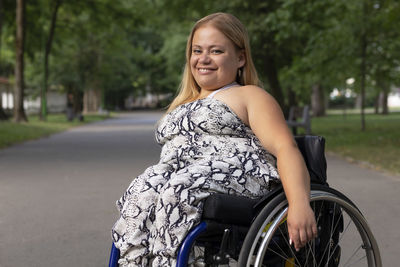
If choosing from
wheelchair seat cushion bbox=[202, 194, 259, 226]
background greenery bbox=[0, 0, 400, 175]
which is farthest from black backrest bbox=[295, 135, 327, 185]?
background greenery bbox=[0, 0, 400, 175]

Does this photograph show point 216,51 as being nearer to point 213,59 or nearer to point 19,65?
point 213,59

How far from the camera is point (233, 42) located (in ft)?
9.66

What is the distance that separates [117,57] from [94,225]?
47.0 meters

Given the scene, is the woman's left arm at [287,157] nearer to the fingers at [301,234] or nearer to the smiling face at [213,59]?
the fingers at [301,234]

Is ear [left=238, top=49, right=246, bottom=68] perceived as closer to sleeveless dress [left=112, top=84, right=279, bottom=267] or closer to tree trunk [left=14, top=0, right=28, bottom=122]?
sleeveless dress [left=112, top=84, right=279, bottom=267]

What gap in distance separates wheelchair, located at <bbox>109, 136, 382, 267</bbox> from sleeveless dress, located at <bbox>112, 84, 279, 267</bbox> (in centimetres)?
6

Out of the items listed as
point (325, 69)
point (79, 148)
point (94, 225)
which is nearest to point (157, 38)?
point (325, 69)

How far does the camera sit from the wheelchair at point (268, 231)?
2.55 meters

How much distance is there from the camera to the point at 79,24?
33656mm

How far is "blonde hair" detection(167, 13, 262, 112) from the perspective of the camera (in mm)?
2906

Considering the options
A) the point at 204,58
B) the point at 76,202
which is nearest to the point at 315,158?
the point at 204,58

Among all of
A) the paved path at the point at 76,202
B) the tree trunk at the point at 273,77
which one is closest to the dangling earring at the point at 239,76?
the paved path at the point at 76,202

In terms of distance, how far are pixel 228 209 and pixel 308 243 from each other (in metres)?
A: 0.43

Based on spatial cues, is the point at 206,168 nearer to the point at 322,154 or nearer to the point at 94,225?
the point at 322,154
